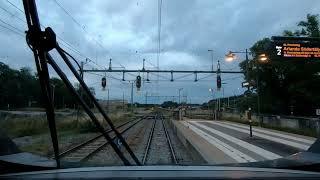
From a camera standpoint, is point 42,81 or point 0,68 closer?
point 42,81

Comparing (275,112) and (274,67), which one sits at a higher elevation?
(274,67)

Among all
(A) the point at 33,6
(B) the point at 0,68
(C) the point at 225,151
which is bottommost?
(C) the point at 225,151

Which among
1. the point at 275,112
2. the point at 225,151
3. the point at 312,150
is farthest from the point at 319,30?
the point at 312,150

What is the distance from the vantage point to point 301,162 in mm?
3607

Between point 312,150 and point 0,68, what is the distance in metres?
37.0

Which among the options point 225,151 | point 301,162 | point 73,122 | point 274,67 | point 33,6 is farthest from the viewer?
point 274,67

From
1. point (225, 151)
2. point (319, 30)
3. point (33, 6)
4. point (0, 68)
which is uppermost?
point (319, 30)

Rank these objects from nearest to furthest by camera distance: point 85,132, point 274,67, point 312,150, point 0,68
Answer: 1. point 312,150
2. point 0,68
3. point 85,132
4. point 274,67

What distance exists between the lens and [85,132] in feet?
150

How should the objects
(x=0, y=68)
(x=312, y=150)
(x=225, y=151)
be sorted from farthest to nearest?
(x=0, y=68), (x=225, y=151), (x=312, y=150)

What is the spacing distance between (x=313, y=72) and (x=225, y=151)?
1598 inches

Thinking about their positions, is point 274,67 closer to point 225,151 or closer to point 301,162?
point 225,151

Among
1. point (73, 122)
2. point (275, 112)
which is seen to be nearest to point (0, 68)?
point (73, 122)

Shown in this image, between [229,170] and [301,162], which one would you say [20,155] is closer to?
[229,170]
